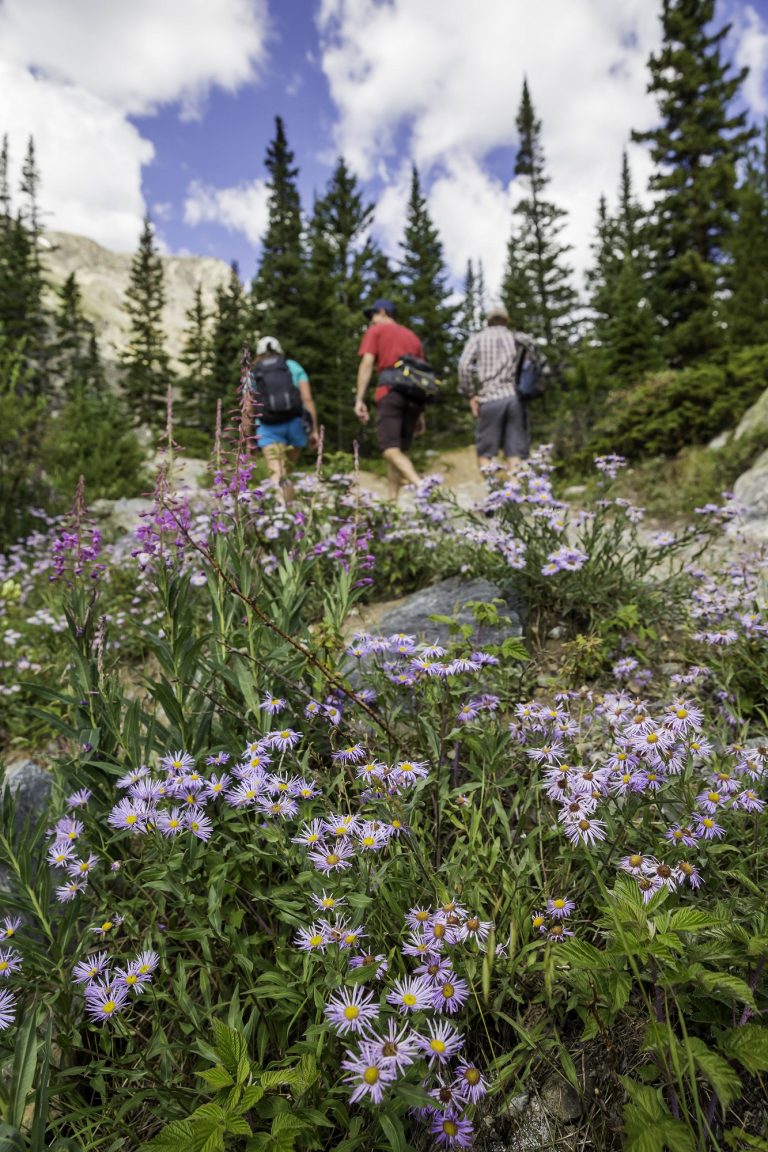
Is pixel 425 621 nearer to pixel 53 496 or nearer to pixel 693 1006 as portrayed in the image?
pixel 693 1006

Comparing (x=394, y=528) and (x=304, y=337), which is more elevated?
(x=304, y=337)

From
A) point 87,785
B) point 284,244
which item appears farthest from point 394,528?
point 284,244

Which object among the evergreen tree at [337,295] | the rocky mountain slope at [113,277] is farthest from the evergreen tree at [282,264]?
the rocky mountain slope at [113,277]

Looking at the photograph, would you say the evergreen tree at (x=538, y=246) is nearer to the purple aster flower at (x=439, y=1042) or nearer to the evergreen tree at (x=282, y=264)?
the evergreen tree at (x=282, y=264)

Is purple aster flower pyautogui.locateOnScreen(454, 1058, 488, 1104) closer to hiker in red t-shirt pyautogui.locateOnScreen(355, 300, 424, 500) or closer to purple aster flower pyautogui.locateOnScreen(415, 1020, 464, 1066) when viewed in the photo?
Result: purple aster flower pyautogui.locateOnScreen(415, 1020, 464, 1066)

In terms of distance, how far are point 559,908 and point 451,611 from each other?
2.21 meters

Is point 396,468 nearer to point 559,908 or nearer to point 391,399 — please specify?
point 391,399

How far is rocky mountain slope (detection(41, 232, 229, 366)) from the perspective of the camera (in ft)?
357

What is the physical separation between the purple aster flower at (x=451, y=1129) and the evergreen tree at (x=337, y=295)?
21.7 metres

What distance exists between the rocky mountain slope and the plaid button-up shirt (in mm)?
95505

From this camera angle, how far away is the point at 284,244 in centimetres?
2331

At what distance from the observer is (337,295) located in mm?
22141

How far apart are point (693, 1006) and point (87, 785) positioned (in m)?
1.86

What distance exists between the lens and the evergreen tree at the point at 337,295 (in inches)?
838
